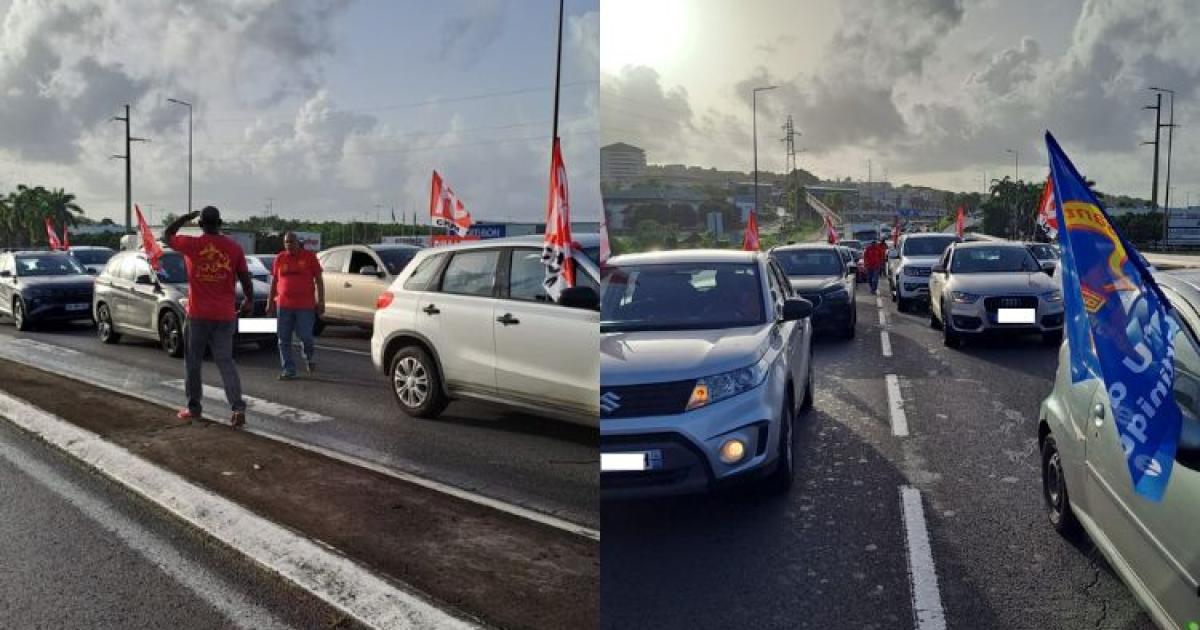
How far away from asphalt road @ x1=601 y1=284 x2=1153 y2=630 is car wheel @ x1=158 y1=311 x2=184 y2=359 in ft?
26.3

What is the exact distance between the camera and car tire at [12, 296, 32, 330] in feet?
52.5

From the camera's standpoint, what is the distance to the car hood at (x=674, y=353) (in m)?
4.31

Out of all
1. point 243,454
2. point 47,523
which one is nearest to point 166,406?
point 243,454

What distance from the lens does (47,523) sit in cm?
483

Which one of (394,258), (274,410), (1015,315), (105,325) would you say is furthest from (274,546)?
(105,325)

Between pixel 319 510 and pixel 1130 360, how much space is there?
378 cm

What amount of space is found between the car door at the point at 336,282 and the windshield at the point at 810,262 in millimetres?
6207

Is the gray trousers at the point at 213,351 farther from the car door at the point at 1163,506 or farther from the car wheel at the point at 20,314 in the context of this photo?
the car wheel at the point at 20,314

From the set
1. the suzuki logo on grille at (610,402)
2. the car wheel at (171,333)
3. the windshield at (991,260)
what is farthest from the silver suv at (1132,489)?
the car wheel at (171,333)

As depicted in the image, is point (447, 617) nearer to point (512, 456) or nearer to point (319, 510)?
point (319, 510)

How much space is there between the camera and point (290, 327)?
9.80 meters

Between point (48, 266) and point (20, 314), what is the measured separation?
1.08 meters

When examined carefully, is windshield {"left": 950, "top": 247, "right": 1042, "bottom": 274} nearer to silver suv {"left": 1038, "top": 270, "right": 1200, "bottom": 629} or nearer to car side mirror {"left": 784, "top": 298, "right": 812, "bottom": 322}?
car side mirror {"left": 784, "top": 298, "right": 812, "bottom": 322}

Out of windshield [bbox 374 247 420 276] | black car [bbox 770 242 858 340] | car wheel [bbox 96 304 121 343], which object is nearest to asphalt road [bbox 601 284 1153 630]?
black car [bbox 770 242 858 340]
